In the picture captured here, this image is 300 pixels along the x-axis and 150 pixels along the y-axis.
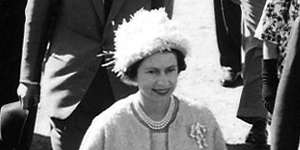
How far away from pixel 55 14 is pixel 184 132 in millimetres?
1502

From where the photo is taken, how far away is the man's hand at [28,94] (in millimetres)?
6078

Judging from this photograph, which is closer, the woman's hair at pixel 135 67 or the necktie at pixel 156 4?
the woman's hair at pixel 135 67

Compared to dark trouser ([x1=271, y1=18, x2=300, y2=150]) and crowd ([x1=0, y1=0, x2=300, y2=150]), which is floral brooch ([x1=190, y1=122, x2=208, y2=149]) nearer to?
crowd ([x1=0, y1=0, x2=300, y2=150])

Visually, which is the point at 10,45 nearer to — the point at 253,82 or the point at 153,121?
the point at 253,82

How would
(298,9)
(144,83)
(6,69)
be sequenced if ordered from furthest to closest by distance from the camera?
(6,69)
(298,9)
(144,83)

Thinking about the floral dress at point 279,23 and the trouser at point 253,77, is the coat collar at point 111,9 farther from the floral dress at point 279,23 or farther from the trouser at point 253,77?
the trouser at point 253,77

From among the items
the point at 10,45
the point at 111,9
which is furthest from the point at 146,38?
the point at 10,45

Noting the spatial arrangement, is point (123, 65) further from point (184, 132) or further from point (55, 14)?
point (55, 14)

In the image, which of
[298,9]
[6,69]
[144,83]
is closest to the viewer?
[144,83]

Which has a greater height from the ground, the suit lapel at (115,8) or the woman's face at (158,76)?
the suit lapel at (115,8)

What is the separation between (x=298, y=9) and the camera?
5941 millimetres

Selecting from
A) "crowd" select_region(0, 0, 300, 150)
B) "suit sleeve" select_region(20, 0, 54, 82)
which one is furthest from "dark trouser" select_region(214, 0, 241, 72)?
"suit sleeve" select_region(20, 0, 54, 82)

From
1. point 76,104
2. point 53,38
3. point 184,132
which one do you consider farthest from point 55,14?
point 184,132

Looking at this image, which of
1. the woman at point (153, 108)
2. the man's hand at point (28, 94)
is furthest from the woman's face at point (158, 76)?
the man's hand at point (28, 94)
